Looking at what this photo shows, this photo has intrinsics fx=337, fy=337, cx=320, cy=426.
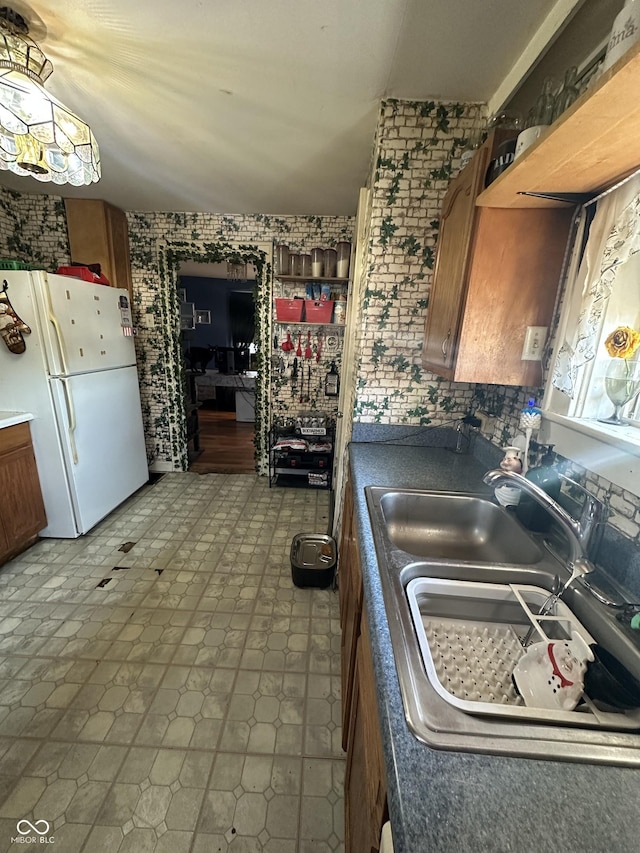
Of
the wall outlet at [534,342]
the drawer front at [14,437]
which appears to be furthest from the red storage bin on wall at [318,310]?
the drawer front at [14,437]

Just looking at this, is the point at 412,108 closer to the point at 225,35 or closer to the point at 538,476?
the point at 225,35

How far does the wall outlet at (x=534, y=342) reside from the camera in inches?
47.0

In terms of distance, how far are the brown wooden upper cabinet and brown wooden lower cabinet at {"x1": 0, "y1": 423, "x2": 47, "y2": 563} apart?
5.29ft

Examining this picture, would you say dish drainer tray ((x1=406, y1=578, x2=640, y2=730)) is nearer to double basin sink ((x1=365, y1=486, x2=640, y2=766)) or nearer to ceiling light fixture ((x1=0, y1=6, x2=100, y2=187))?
double basin sink ((x1=365, y1=486, x2=640, y2=766))

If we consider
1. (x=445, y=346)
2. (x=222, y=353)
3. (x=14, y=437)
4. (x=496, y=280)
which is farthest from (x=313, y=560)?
(x=222, y=353)

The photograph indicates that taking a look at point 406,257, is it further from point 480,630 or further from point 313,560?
point 313,560

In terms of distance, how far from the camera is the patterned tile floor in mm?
1108

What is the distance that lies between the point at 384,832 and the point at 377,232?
6.63ft

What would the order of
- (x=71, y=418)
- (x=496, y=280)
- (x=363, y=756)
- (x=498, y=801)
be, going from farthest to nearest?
(x=71, y=418), (x=496, y=280), (x=363, y=756), (x=498, y=801)

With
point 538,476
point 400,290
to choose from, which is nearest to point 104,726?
point 538,476

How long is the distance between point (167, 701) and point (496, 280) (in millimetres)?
2151

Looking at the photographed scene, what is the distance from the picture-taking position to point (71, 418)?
236 centimetres

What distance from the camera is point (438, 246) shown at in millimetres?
1570

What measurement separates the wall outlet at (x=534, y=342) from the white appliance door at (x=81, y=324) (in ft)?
8.77
